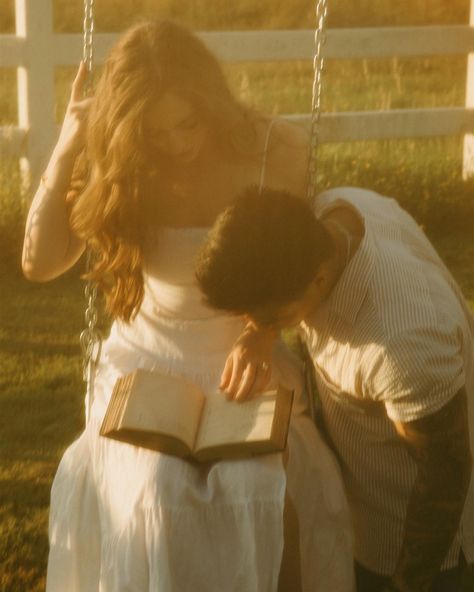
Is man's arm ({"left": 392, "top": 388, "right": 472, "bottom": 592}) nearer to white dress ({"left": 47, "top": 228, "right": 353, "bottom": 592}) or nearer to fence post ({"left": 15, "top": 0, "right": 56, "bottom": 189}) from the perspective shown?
white dress ({"left": 47, "top": 228, "right": 353, "bottom": 592})

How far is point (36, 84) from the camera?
5.77 metres

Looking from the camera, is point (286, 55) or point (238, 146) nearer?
point (238, 146)

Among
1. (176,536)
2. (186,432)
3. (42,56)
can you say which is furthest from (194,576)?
(42,56)

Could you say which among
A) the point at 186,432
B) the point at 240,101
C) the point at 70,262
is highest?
the point at 240,101

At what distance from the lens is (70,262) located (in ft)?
9.67

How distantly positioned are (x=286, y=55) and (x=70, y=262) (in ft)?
11.5

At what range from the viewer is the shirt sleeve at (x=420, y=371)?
7.50ft

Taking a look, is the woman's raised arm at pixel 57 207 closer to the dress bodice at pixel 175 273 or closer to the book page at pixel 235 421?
the dress bodice at pixel 175 273

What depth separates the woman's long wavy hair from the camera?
8.70ft

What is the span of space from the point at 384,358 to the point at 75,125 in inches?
38.4

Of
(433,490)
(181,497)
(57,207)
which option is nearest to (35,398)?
(57,207)

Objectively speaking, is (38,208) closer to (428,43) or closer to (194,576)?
(194,576)

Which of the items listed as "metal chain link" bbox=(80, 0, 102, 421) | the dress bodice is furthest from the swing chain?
the dress bodice

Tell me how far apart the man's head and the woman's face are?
469mm
